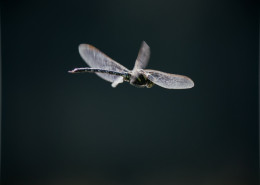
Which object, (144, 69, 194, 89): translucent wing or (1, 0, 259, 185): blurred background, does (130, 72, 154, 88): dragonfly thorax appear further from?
(1, 0, 259, 185): blurred background

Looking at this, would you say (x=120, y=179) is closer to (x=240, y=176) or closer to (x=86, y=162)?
(x=86, y=162)

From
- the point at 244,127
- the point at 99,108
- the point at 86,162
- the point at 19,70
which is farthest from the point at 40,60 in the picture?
the point at 244,127

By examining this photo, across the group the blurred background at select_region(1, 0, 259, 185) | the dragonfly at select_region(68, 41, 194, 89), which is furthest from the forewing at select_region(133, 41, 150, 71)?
the blurred background at select_region(1, 0, 259, 185)

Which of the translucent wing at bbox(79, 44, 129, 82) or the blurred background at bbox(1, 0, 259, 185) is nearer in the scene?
the translucent wing at bbox(79, 44, 129, 82)

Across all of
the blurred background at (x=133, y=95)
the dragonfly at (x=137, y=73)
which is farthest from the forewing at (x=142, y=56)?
the blurred background at (x=133, y=95)

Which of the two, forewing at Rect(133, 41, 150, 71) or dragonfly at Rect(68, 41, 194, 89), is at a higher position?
forewing at Rect(133, 41, 150, 71)

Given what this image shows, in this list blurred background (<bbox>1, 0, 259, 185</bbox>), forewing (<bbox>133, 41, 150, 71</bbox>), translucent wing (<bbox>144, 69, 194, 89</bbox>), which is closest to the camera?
translucent wing (<bbox>144, 69, 194, 89</bbox>)

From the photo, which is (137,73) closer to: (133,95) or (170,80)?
(170,80)
